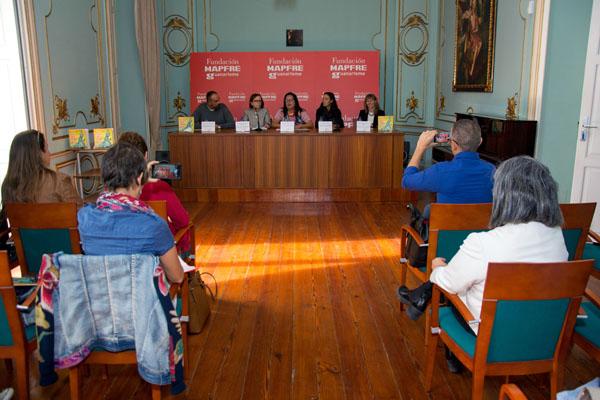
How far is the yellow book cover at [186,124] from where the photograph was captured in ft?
22.4

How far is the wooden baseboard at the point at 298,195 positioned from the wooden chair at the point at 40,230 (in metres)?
4.04

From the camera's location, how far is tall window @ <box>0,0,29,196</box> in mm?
4582

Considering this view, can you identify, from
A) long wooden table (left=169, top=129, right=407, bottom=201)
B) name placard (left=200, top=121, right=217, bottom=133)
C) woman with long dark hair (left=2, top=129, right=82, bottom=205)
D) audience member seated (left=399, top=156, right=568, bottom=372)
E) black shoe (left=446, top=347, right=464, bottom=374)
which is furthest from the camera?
name placard (left=200, top=121, right=217, bottom=133)

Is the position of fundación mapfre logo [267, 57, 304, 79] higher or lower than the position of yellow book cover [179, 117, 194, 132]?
higher

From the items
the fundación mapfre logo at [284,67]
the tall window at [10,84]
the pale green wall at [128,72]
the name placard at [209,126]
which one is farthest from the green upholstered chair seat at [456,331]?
the fundación mapfre logo at [284,67]

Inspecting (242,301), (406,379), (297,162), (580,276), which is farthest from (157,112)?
(580,276)

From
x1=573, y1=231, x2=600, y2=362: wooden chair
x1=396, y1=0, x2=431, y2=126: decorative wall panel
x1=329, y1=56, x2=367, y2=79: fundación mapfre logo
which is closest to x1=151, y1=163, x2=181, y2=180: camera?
x1=573, y1=231, x2=600, y2=362: wooden chair

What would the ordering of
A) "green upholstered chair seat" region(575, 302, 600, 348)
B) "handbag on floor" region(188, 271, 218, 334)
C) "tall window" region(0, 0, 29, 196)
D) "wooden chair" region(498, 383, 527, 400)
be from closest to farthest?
"wooden chair" region(498, 383, 527, 400) → "green upholstered chair seat" region(575, 302, 600, 348) → "handbag on floor" region(188, 271, 218, 334) → "tall window" region(0, 0, 29, 196)

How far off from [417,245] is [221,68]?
6.40 m

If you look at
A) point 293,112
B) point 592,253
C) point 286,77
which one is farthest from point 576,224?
point 286,77

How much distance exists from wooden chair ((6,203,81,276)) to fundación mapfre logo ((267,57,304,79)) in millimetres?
→ 6396

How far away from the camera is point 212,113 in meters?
7.68

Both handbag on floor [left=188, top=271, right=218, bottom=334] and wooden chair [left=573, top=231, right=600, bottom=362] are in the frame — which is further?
handbag on floor [left=188, top=271, right=218, bottom=334]

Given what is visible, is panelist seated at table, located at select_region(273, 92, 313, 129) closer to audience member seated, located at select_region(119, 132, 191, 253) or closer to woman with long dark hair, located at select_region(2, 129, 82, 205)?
audience member seated, located at select_region(119, 132, 191, 253)
